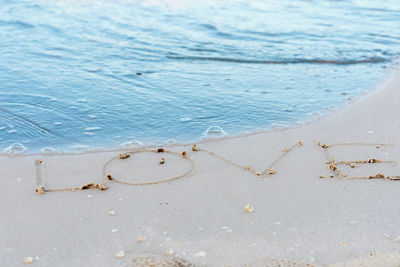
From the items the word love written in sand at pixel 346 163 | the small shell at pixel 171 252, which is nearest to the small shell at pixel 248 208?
the small shell at pixel 171 252

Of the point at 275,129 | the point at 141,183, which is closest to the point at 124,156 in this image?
the point at 141,183

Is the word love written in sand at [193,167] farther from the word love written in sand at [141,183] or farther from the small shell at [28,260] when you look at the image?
the small shell at [28,260]

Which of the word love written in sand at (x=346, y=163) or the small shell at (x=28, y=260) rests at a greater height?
the word love written in sand at (x=346, y=163)

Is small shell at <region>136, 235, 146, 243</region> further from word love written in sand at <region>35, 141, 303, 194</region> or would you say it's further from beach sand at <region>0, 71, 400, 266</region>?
word love written in sand at <region>35, 141, 303, 194</region>

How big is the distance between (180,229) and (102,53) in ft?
15.1

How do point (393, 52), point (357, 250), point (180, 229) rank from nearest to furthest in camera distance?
point (357, 250) < point (180, 229) < point (393, 52)

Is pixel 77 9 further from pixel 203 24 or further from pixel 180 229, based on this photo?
pixel 180 229

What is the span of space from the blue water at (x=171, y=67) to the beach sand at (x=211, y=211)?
530 millimetres

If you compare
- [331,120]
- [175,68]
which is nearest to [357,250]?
[331,120]

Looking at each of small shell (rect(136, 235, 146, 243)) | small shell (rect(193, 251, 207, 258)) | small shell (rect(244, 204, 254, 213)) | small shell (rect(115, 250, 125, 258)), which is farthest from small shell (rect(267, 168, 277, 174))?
small shell (rect(115, 250, 125, 258))

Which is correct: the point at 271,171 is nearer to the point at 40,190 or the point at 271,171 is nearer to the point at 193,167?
the point at 193,167

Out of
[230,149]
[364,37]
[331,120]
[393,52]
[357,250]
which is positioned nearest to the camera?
[357,250]

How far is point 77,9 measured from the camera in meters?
9.50

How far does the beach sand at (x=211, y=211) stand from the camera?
8.34 feet
